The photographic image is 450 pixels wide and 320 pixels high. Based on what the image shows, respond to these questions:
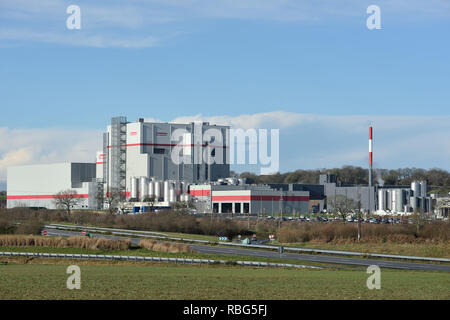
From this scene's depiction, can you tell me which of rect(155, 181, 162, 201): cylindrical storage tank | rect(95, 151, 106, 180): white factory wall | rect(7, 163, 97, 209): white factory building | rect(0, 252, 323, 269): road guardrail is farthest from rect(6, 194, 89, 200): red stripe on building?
rect(0, 252, 323, 269): road guardrail

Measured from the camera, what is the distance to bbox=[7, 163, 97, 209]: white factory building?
146 m

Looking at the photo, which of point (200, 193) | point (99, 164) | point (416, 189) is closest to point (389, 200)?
point (416, 189)

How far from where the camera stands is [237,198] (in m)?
136

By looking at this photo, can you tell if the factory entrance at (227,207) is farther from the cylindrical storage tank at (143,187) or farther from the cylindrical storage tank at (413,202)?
the cylindrical storage tank at (413,202)

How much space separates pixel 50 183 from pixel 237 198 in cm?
4586

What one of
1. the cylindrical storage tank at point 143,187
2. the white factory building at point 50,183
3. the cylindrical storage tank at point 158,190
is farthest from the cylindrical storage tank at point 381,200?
the white factory building at point 50,183

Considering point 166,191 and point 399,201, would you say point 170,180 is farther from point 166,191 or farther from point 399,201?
point 399,201

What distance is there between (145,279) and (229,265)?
16.7 meters

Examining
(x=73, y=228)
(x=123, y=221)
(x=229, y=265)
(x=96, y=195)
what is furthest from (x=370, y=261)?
(x=96, y=195)

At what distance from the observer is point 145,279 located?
30.4 meters
